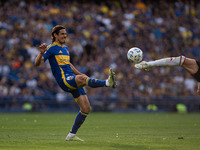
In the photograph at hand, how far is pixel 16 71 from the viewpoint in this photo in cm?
2245

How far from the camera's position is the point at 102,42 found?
2558 centimetres

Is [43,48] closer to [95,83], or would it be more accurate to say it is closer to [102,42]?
[95,83]

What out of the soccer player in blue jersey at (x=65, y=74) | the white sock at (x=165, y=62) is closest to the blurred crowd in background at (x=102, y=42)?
the soccer player in blue jersey at (x=65, y=74)

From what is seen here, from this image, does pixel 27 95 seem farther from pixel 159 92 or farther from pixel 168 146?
pixel 168 146

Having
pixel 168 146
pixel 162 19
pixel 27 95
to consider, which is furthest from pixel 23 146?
pixel 162 19

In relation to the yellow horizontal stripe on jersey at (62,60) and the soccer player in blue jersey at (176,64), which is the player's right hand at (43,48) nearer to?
the yellow horizontal stripe on jersey at (62,60)

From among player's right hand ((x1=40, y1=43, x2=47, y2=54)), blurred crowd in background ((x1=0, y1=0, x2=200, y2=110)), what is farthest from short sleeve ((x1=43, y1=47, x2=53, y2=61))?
blurred crowd in background ((x1=0, y1=0, x2=200, y2=110))

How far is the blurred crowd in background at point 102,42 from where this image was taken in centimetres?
2270

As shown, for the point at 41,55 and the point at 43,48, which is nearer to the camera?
the point at 43,48

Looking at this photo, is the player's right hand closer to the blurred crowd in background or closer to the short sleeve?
the short sleeve

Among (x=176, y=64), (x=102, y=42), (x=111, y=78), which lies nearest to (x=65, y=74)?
(x=111, y=78)

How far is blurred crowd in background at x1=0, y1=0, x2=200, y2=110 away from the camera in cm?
2270

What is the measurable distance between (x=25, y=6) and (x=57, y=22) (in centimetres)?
237

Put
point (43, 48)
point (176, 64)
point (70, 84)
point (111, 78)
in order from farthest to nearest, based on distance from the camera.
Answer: point (70, 84) → point (43, 48) → point (176, 64) → point (111, 78)
